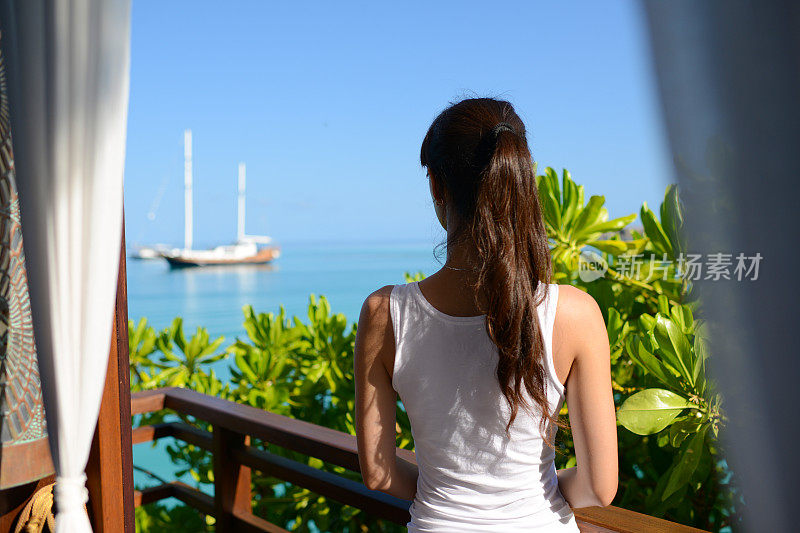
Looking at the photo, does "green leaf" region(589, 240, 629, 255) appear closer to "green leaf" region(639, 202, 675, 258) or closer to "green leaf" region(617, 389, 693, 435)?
"green leaf" region(639, 202, 675, 258)

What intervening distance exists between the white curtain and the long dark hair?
1.93ft

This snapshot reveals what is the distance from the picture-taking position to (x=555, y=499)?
1.02m

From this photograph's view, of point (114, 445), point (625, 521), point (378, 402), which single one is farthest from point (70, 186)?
point (625, 521)

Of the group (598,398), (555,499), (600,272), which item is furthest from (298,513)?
(598,398)

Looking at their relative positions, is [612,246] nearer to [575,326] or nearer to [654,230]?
[654,230]

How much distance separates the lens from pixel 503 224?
0.87 meters

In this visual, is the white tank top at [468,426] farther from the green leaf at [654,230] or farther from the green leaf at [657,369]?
the green leaf at [654,230]

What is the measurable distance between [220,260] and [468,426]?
117 ft

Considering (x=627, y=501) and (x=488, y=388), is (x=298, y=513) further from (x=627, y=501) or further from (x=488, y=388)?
(x=488, y=388)

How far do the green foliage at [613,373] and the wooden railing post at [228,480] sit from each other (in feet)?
0.91

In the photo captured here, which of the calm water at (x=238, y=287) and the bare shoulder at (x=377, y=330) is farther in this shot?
the calm water at (x=238, y=287)

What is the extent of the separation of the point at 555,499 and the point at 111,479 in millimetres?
876

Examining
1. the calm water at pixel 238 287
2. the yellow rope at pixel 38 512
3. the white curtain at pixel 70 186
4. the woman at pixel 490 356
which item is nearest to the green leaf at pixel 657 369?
the woman at pixel 490 356

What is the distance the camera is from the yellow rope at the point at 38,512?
51.1 inches
